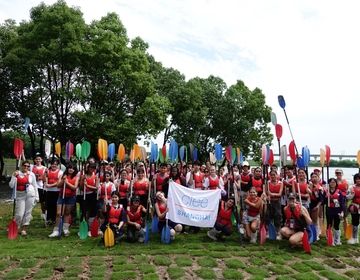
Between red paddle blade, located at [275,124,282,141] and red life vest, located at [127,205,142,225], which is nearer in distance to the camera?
red life vest, located at [127,205,142,225]

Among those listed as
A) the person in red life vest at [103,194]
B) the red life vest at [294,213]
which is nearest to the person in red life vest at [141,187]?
the person in red life vest at [103,194]

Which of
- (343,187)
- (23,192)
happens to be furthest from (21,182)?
(343,187)

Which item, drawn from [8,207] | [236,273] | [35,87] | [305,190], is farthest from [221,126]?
[236,273]

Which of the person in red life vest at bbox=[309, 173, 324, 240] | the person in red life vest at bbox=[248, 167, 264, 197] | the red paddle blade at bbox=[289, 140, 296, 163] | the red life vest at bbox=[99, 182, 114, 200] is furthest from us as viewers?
the person in red life vest at bbox=[248, 167, 264, 197]

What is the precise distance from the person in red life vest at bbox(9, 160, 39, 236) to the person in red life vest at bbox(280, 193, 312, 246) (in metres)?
5.76

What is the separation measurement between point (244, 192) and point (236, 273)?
154 inches

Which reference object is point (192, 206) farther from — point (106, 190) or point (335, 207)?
point (335, 207)

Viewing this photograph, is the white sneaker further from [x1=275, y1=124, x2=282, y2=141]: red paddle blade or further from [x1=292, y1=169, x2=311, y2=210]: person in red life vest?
[x1=275, y1=124, x2=282, y2=141]: red paddle blade

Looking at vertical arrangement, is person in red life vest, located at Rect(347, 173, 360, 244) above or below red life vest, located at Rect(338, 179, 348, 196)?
below

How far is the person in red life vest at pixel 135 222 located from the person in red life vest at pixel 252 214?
231 centimetres

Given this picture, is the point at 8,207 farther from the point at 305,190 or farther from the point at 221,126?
the point at 221,126

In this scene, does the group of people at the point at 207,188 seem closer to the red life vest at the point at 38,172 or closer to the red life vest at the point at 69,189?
the red life vest at the point at 69,189

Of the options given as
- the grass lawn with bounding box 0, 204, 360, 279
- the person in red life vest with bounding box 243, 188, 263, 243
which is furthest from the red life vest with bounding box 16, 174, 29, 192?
the person in red life vest with bounding box 243, 188, 263, 243

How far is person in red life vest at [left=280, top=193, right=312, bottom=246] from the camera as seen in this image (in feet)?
26.2
